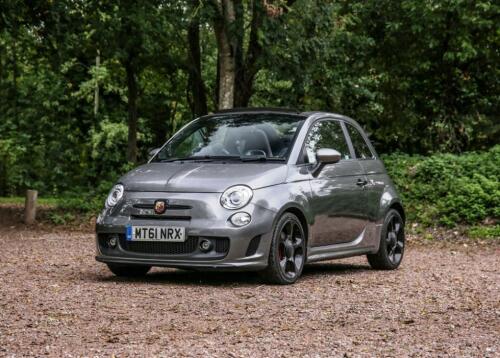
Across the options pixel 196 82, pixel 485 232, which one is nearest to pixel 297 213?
pixel 485 232

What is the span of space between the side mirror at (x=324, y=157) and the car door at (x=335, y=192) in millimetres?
54

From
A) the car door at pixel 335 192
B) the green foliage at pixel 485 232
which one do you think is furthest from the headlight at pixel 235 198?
the green foliage at pixel 485 232

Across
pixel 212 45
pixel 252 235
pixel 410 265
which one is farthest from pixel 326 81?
pixel 252 235

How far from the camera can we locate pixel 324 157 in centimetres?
1027

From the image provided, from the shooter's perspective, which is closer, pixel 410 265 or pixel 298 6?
pixel 410 265

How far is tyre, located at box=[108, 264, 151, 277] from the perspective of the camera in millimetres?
10070

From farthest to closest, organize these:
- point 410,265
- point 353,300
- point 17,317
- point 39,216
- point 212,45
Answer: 1. point 212,45
2. point 39,216
3. point 410,265
4. point 353,300
5. point 17,317

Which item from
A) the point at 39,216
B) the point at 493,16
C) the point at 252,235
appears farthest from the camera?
the point at 493,16

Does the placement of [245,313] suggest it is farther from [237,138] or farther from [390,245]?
[390,245]

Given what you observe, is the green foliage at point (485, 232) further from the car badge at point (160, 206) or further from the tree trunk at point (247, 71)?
the car badge at point (160, 206)

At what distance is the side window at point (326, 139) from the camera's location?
1046 cm

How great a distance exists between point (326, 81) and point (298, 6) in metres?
5.77

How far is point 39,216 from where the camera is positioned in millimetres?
21938

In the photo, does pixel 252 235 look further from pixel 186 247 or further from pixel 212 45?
pixel 212 45
